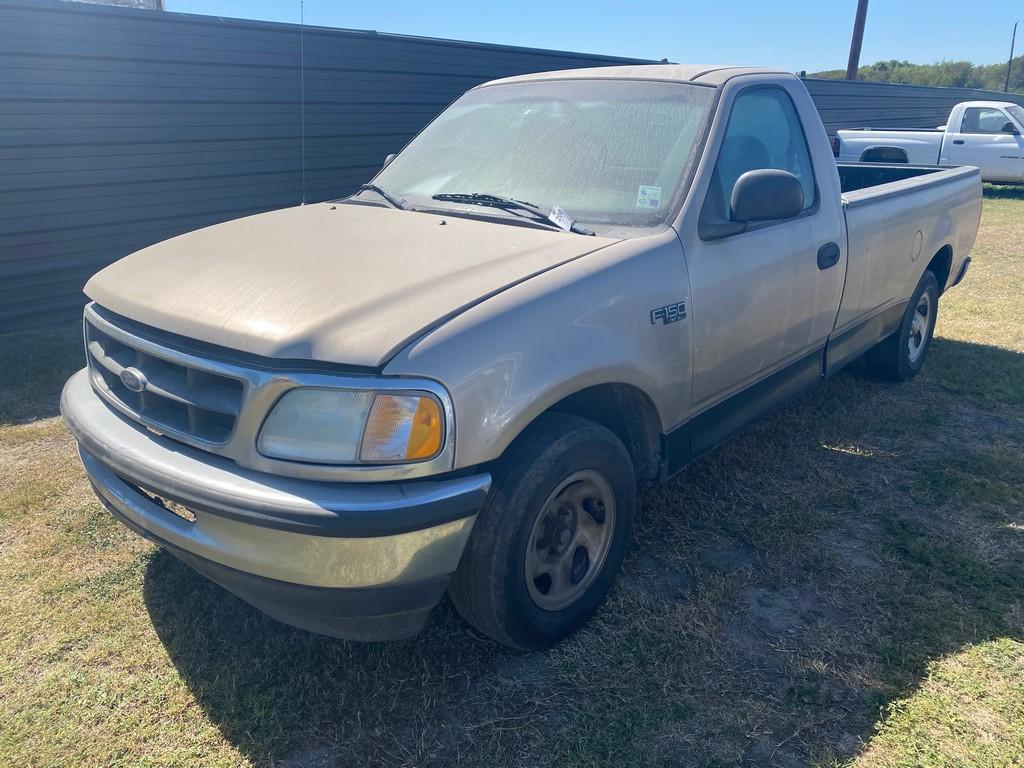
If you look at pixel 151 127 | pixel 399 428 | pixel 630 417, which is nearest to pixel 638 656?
pixel 630 417

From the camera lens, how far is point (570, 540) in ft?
9.25

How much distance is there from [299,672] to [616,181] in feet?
7.06

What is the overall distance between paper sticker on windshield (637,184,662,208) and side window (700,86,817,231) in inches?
6.9

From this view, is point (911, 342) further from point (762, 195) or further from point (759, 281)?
point (762, 195)

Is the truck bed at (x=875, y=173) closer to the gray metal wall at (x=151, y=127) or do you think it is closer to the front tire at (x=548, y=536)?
the front tire at (x=548, y=536)

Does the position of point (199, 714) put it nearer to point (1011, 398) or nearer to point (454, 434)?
point (454, 434)

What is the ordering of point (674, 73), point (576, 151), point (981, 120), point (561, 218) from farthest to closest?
1. point (981, 120)
2. point (674, 73)
3. point (576, 151)
4. point (561, 218)

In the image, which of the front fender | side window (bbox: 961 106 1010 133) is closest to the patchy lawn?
the front fender

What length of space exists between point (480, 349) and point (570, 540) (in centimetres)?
86

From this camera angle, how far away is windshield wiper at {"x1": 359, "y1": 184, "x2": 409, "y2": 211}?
→ 354cm

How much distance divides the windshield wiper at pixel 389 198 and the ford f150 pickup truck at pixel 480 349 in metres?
0.02

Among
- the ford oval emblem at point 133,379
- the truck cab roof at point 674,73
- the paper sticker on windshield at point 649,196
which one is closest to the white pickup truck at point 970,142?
the truck cab roof at point 674,73

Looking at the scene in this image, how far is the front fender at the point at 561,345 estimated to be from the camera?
89.8 inches

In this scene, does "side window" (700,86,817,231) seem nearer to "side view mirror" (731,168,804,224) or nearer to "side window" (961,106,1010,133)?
"side view mirror" (731,168,804,224)
